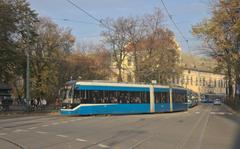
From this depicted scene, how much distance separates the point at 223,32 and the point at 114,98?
36.0 ft

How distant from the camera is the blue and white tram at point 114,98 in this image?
39.1 meters

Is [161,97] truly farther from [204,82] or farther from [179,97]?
[204,82]

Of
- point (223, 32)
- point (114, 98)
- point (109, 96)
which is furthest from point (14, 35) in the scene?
point (223, 32)

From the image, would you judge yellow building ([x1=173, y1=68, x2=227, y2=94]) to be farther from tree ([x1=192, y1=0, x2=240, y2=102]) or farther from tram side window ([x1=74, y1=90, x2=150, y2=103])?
tram side window ([x1=74, y1=90, x2=150, y2=103])

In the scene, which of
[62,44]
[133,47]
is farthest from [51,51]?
[133,47]

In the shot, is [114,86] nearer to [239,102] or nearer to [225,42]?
[225,42]

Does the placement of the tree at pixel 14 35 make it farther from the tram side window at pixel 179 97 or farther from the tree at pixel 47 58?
the tram side window at pixel 179 97

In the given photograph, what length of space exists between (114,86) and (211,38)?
1121cm

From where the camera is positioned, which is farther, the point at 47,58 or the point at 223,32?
the point at 47,58

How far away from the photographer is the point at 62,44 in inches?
3223

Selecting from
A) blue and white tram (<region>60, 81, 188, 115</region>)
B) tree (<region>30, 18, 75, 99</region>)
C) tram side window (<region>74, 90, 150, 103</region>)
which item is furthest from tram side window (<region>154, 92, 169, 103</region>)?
tree (<region>30, 18, 75, 99</region>)

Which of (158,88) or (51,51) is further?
(51,51)

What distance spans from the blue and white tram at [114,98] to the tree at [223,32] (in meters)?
6.11

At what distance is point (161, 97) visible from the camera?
159 ft
